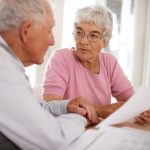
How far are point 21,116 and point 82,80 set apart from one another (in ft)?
3.08

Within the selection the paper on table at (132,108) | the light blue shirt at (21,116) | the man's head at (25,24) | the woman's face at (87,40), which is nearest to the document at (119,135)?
the paper on table at (132,108)

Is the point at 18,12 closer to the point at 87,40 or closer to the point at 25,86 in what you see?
the point at 25,86

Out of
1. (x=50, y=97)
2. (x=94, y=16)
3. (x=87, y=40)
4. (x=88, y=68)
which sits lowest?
(x=50, y=97)

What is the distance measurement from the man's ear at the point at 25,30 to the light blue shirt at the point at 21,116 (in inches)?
2.8

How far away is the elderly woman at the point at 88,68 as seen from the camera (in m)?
1.61

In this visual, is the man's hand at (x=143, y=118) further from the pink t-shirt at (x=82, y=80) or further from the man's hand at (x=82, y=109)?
the pink t-shirt at (x=82, y=80)

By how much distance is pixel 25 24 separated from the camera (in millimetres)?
875

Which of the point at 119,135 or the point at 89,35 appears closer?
the point at 119,135

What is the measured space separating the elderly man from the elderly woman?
0.61 meters

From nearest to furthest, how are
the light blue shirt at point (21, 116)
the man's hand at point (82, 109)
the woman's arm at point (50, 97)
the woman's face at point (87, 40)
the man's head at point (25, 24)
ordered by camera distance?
the light blue shirt at point (21, 116) < the man's head at point (25, 24) < the man's hand at point (82, 109) < the woman's arm at point (50, 97) < the woman's face at point (87, 40)

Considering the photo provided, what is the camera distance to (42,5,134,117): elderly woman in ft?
5.27

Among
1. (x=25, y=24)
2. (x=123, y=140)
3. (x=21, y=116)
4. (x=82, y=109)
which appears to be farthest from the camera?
(x=82, y=109)

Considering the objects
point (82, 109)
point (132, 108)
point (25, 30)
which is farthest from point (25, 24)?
point (132, 108)

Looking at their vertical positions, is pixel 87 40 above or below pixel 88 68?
above
